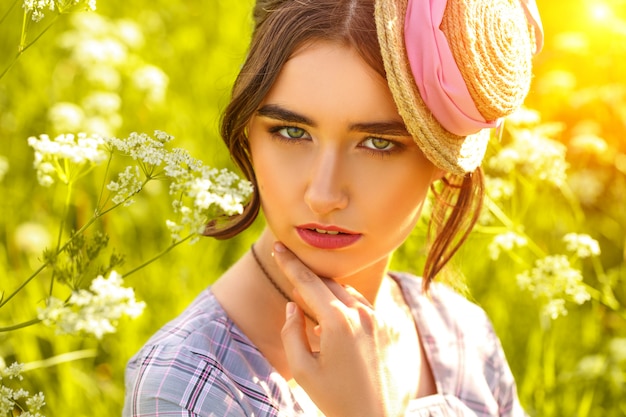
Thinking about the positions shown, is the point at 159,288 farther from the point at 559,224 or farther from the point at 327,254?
the point at 559,224

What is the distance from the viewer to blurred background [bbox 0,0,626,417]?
296cm

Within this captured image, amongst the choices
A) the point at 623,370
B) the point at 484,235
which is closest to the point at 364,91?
the point at 484,235

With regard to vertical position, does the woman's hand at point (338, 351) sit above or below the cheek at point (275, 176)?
below

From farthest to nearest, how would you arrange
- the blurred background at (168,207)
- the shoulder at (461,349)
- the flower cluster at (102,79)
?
the flower cluster at (102,79) → the blurred background at (168,207) → the shoulder at (461,349)

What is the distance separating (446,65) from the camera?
73.3 inches

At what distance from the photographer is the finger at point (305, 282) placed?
1956 millimetres

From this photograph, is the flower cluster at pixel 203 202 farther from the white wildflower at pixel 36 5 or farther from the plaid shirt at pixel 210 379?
the plaid shirt at pixel 210 379

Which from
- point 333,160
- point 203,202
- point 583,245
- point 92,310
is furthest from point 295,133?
point 583,245

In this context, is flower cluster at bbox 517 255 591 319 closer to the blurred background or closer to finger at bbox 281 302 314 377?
the blurred background

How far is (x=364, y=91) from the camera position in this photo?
1.87 meters

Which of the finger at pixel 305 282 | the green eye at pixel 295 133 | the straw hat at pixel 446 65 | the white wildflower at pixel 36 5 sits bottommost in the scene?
the finger at pixel 305 282

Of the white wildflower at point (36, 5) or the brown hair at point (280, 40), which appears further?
the brown hair at point (280, 40)

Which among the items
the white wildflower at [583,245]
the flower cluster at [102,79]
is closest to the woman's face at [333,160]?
the white wildflower at [583,245]

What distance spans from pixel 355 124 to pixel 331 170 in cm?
12
